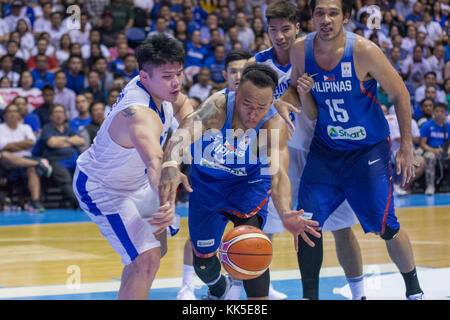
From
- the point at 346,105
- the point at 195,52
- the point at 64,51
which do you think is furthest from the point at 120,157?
the point at 195,52

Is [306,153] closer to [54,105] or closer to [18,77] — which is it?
[54,105]

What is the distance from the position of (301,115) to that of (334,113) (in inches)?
24.6

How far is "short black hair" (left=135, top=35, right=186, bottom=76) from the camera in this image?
14.1ft

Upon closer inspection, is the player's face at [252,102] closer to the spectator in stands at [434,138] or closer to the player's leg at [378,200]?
the player's leg at [378,200]

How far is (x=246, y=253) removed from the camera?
14.9 ft

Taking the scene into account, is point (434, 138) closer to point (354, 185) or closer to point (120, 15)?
point (120, 15)

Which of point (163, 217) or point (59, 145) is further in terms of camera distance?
point (59, 145)

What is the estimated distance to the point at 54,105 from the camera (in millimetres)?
11789

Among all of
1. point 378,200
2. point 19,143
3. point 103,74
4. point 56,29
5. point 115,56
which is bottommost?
point 19,143

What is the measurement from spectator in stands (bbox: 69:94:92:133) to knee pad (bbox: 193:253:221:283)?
23.9ft

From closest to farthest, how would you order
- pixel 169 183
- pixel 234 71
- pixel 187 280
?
1. pixel 169 183
2. pixel 187 280
3. pixel 234 71

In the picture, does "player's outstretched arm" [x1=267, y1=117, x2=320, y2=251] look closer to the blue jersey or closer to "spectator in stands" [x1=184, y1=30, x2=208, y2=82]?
the blue jersey

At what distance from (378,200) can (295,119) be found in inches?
45.1

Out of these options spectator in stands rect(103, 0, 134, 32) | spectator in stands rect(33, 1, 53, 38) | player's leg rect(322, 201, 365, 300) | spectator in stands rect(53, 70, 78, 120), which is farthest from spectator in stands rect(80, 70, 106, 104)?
player's leg rect(322, 201, 365, 300)
